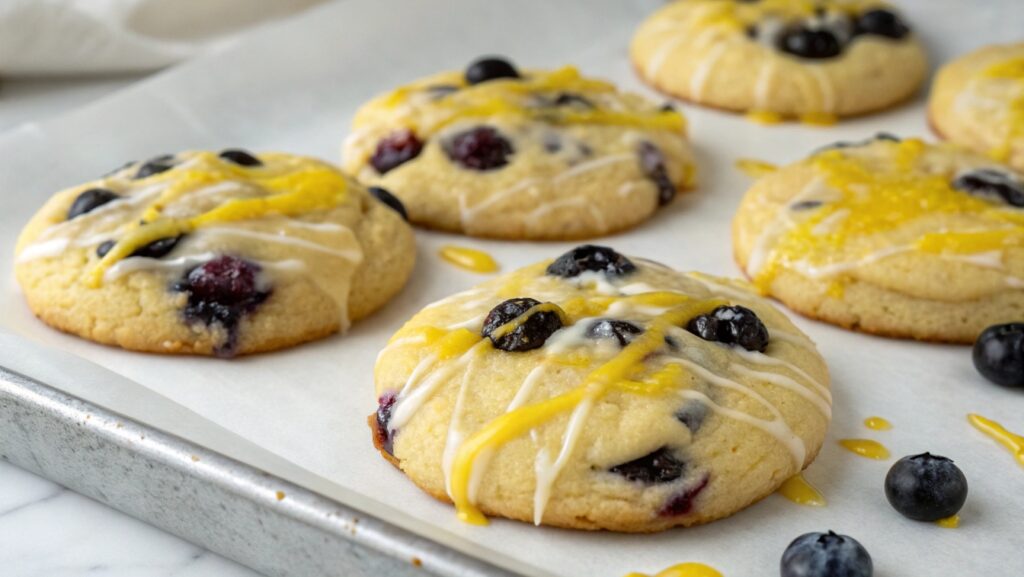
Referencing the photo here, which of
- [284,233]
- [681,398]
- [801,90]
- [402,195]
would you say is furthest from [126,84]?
[681,398]

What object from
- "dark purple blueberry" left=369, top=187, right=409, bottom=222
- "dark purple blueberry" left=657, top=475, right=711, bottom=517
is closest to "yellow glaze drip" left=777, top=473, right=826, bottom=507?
"dark purple blueberry" left=657, top=475, right=711, bottom=517

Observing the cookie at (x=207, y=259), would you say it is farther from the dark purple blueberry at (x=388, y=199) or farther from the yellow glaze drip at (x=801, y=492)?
the yellow glaze drip at (x=801, y=492)

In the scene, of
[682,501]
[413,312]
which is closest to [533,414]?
[682,501]

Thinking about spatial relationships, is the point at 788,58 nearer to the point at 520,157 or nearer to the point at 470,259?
the point at 520,157

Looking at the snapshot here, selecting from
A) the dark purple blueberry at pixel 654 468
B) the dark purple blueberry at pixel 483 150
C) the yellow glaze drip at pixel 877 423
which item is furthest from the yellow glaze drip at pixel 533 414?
the dark purple blueberry at pixel 483 150

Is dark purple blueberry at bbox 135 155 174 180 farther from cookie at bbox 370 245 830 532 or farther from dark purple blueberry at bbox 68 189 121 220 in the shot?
cookie at bbox 370 245 830 532
